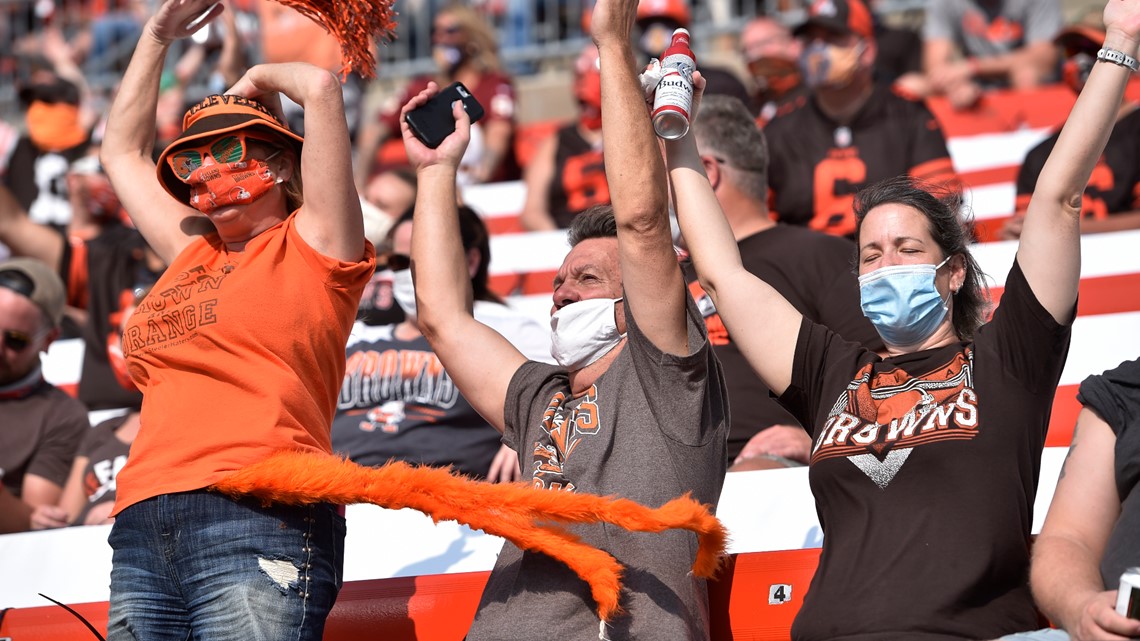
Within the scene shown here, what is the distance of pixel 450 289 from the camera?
11.4ft

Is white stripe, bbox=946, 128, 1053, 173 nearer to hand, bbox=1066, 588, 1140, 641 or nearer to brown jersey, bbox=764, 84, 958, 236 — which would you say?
brown jersey, bbox=764, 84, 958, 236

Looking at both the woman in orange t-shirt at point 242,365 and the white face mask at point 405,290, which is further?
the white face mask at point 405,290

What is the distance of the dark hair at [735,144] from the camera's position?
4.75 metres

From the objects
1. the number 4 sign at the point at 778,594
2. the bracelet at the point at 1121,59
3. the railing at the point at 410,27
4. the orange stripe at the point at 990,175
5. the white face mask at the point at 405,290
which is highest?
the railing at the point at 410,27

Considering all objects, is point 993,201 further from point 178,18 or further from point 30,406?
point 178,18

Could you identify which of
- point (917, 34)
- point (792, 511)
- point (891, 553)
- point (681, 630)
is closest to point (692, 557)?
point (681, 630)

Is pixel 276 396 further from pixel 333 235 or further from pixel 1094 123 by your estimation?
pixel 1094 123

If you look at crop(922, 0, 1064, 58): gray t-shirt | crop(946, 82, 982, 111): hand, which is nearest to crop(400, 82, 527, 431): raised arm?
crop(946, 82, 982, 111): hand

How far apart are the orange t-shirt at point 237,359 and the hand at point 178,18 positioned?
71cm

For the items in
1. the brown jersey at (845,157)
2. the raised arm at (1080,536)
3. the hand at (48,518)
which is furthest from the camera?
the brown jersey at (845,157)

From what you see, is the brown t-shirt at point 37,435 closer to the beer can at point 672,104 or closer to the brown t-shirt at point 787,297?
the brown t-shirt at point 787,297

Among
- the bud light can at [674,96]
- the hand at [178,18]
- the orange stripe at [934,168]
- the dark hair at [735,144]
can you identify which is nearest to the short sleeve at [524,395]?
the bud light can at [674,96]

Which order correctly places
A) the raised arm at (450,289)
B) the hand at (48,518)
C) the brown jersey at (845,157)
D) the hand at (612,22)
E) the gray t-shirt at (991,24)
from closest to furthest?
1. the hand at (612,22)
2. the raised arm at (450,289)
3. the hand at (48,518)
4. the brown jersey at (845,157)
5. the gray t-shirt at (991,24)

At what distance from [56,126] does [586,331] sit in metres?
6.45
